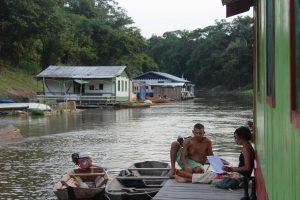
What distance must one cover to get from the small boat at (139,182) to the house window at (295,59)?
24.7 ft

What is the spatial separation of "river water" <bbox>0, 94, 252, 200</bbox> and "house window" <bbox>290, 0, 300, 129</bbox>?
9.74m

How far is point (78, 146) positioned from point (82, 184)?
385 inches

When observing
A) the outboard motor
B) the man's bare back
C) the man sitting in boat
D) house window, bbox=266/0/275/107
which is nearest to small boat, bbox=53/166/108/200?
the outboard motor

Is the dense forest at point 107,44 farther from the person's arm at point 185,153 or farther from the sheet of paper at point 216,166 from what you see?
the sheet of paper at point 216,166

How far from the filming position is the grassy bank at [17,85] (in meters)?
48.5

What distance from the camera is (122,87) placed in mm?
53469

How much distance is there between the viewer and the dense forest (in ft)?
168

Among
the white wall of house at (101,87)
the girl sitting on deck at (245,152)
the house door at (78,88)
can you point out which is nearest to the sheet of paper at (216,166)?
the girl sitting on deck at (245,152)

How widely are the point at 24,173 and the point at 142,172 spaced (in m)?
4.22

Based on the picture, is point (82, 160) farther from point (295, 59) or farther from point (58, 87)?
point (58, 87)

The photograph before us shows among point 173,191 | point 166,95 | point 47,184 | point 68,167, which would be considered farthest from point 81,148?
point 166,95

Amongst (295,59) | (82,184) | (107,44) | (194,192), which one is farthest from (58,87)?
(295,59)

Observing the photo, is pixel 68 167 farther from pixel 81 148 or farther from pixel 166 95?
pixel 166 95

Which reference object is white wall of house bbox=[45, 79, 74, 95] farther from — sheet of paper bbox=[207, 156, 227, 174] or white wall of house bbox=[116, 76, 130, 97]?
sheet of paper bbox=[207, 156, 227, 174]
